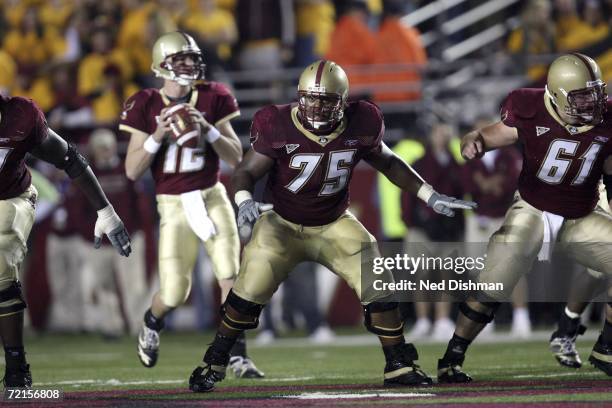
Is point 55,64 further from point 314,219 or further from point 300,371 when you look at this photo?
point 314,219

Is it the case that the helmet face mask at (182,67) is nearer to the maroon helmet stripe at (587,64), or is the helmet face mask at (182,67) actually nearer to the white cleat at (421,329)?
the maroon helmet stripe at (587,64)

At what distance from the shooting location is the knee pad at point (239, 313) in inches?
235

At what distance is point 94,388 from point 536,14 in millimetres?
6586

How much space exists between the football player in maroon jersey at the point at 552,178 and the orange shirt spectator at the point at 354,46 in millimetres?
5251

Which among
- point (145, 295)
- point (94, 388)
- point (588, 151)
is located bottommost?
point (145, 295)

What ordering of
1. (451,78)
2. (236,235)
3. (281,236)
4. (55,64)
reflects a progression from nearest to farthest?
(281,236)
(236,235)
(451,78)
(55,64)

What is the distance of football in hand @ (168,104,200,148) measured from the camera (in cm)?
689

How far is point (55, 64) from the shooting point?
13336 millimetres

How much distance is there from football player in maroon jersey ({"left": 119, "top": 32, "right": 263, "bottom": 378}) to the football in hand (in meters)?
0.06

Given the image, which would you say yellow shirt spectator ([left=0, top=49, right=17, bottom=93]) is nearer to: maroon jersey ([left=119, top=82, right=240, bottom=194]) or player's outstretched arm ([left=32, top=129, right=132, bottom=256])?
maroon jersey ([left=119, top=82, right=240, bottom=194])

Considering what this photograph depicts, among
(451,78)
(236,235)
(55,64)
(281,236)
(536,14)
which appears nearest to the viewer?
(281,236)

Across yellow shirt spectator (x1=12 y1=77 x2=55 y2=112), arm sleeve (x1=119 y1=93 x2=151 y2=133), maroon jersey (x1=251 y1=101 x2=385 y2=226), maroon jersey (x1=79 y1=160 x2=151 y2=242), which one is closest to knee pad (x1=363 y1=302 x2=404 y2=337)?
maroon jersey (x1=251 y1=101 x2=385 y2=226)

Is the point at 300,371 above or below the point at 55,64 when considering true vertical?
below

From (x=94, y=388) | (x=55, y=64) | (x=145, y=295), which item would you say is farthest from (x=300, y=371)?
(x=55, y=64)
